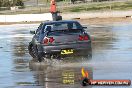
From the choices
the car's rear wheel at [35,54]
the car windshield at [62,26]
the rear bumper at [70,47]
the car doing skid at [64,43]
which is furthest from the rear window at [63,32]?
the car's rear wheel at [35,54]

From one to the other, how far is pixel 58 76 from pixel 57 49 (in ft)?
11.2

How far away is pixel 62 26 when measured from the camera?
18.0m

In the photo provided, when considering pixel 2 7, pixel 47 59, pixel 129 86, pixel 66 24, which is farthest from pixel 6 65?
pixel 2 7

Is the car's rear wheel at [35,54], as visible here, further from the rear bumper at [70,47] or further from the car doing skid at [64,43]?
the rear bumper at [70,47]

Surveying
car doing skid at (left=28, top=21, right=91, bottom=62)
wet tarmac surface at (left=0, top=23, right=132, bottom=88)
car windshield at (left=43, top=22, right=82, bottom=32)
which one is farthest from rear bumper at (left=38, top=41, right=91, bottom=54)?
car windshield at (left=43, top=22, right=82, bottom=32)

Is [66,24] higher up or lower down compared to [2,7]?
higher up

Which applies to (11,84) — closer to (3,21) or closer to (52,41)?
(52,41)

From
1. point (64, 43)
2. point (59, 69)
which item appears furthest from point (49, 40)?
point (59, 69)

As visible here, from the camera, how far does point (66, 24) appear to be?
1795 cm

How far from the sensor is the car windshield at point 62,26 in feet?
57.3

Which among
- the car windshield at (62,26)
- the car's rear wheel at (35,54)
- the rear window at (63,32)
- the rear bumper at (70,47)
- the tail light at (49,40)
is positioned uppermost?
the car windshield at (62,26)

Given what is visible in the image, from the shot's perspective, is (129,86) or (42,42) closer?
(129,86)

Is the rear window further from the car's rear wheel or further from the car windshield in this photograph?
the car's rear wheel

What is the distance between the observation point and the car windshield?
17475mm
